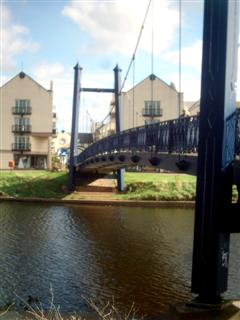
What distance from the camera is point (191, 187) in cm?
3300

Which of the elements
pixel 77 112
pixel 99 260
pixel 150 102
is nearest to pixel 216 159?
pixel 99 260

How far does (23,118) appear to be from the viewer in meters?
59.5

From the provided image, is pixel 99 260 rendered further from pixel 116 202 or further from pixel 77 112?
pixel 77 112

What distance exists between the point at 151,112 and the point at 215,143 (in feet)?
167

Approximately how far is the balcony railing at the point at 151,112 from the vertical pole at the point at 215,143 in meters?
50.5

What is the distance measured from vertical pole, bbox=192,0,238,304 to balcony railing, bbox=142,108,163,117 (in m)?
50.5

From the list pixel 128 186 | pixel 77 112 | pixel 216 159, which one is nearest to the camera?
pixel 216 159

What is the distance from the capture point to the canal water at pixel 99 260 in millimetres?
10273

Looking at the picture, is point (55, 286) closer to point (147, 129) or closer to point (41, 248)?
point (41, 248)

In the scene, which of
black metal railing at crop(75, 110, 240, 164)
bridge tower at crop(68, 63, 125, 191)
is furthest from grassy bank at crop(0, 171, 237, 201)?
black metal railing at crop(75, 110, 240, 164)

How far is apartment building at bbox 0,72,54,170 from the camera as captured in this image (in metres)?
59.5

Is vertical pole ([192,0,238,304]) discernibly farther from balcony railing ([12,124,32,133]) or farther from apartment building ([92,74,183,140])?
balcony railing ([12,124,32,133])

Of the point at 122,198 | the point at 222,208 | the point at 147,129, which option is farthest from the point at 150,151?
the point at 122,198

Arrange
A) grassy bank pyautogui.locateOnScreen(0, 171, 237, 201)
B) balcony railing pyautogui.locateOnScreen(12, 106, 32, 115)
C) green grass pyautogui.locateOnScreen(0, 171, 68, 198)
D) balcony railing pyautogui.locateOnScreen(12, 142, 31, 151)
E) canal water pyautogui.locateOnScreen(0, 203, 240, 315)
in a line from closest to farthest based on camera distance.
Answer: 1. canal water pyautogui.locateOnScreen(0, 203, 240, 315)
2. grassy bank pyautogui.locateOnScreen(0, 171, 237, 201)
3. green grass pyautogui.locateOnScreen(0, 171, 68, 198)
4. balcony railing pyautogui.locateOnScreen(12, 106, 32, 115)
5. balcony railing pyautogui.locateOnScreen(12, 142, 31, 151)
